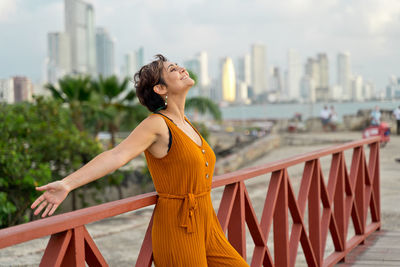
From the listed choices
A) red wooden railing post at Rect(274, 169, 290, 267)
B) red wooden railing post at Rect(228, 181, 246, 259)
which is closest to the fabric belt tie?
red wooden railing post at Rect(228, 181, 246, 259)

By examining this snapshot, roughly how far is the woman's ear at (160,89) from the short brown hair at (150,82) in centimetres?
1

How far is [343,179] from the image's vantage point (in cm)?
451

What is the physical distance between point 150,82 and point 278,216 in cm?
159

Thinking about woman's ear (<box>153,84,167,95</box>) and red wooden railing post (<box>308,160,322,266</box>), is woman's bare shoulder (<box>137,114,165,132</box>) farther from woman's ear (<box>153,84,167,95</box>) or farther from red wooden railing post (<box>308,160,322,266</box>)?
red wooden railing post (<box>308,160,322,266</box>)

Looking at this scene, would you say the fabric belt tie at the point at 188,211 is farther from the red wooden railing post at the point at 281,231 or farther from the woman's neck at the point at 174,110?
the red wooden railing post at the point at 281,231

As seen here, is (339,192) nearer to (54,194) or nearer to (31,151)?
(54,194)

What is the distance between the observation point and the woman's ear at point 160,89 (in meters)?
2.22

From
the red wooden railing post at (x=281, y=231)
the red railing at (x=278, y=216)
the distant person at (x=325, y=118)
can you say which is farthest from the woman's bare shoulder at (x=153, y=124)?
the distant person at (x=325, y=118)

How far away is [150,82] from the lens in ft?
7.31

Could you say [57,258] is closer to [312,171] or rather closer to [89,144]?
[312,171]

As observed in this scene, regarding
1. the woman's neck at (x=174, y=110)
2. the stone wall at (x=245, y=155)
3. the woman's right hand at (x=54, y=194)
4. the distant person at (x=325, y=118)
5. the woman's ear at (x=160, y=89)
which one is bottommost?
the stone wall at (x=245, y=155)

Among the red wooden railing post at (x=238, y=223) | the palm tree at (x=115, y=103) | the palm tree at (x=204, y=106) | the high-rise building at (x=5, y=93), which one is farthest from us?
the palm tree at (x=204, y=106)

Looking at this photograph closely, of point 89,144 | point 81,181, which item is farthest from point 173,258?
point 89,144

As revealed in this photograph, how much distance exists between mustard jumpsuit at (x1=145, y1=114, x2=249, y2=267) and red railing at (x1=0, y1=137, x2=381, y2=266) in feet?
0.29
